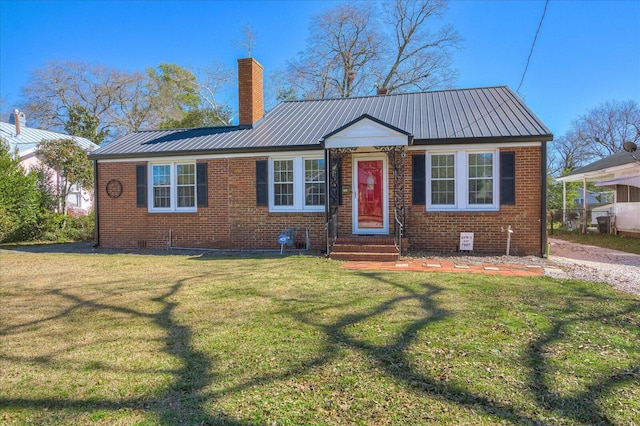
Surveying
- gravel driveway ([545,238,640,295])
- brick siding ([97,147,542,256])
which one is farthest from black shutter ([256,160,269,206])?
gravel driveway ([545,238,640,295])

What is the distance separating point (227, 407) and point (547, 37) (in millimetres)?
11877

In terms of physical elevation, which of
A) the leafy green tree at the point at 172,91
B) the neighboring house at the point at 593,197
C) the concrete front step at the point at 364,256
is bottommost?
the concrete front step at the point at 364,256

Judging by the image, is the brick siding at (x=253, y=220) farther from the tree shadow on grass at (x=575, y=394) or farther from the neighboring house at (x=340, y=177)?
the tree shadow on grass at (x=575, y=394)

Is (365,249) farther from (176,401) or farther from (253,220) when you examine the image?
(176,401)

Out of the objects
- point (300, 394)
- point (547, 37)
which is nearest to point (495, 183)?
point (547, 37)

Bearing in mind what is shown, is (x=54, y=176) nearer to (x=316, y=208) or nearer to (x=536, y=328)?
(x=316, y=208)

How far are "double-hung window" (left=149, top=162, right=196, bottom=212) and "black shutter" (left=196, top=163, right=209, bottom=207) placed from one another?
218 mm

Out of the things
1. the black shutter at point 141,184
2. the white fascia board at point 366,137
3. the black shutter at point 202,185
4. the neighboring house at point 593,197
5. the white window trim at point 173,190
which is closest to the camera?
the white fascia board at point 366,137

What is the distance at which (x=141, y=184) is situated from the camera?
12.4 metres

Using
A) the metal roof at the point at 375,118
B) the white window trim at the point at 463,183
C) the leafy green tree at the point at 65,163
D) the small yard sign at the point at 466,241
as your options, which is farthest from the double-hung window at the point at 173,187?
the leafy green tree at the point at 65,163

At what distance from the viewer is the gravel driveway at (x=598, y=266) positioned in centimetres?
698

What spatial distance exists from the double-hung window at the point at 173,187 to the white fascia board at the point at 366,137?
15.0 ft

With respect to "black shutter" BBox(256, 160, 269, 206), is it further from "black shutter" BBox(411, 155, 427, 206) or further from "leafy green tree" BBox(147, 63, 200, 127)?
"leafy green tree" BBox(147, 63, 200, 127)

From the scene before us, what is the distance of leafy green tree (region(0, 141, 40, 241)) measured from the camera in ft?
48.4
